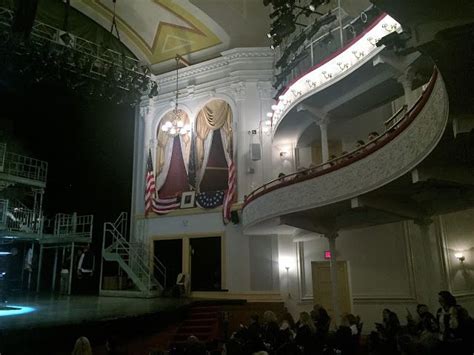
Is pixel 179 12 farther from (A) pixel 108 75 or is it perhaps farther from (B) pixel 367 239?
(B) pixel 367 239

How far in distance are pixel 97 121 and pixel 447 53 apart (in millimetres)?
16963

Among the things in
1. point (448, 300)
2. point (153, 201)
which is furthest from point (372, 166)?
point (153, 201)

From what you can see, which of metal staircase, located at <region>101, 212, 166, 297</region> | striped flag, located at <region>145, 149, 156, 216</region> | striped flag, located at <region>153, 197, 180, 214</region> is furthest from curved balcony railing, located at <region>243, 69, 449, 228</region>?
striped flag, located at <region>145, 149, 156, 216</region>

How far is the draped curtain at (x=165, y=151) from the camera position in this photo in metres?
16.8

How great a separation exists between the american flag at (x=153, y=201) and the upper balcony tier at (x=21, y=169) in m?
4.95

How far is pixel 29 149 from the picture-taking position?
18.2m

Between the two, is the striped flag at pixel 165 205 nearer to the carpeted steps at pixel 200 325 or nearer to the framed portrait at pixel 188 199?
the framed portrait at pixel 188 199

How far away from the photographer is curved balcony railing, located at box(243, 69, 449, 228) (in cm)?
577

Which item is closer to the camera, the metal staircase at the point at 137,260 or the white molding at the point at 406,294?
the white molding at the point at 406,294

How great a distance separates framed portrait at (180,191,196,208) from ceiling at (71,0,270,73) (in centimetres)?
570

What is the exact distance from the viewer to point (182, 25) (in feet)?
55.1

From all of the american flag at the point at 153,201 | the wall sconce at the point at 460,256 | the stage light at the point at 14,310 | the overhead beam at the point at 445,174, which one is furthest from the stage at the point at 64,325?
the wall sconce at the point at 460,256

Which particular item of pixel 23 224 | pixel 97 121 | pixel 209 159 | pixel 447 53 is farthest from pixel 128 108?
pixel 447 53

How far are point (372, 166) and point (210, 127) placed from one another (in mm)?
9257
